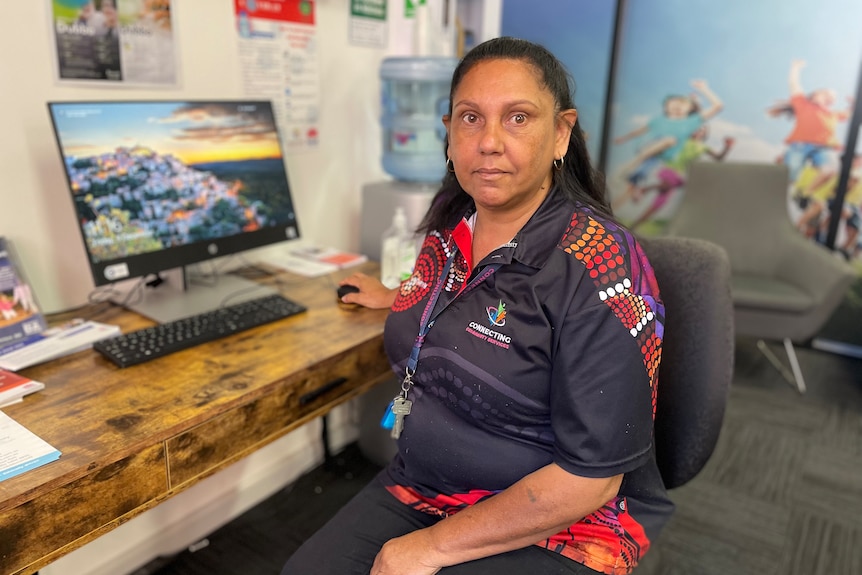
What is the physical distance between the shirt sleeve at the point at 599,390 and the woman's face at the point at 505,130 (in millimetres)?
207

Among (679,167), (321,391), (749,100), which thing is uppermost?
A: (749,100)

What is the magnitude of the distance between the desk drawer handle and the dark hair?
1.27 ft

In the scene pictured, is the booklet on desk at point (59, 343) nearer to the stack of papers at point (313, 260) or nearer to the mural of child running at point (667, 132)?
the stack of papers at point (313, 260)

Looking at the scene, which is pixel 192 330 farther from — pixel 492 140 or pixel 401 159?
pixel 401 159

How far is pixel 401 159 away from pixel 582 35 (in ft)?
6.07

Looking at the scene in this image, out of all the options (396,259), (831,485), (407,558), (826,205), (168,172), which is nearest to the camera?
(407,558)

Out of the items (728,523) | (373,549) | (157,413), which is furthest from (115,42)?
(728,523)

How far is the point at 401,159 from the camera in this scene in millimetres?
2342

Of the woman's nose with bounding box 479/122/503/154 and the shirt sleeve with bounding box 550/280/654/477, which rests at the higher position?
the woman's nose with bounding box 479/122/503/154

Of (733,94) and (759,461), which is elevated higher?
(733,94)

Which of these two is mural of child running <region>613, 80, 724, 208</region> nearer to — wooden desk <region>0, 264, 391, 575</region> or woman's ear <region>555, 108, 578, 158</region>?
wooden desk <region>0, 264, 391, 575</region>

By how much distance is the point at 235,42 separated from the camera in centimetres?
182

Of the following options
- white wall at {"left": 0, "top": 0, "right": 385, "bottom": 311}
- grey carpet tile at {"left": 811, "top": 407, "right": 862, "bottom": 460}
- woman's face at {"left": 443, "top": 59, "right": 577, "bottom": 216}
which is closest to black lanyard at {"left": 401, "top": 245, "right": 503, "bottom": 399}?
woman's face at {"left": 443, "top": 59, "right": 577, "bottom": 216}

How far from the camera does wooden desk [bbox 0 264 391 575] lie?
94 cm
